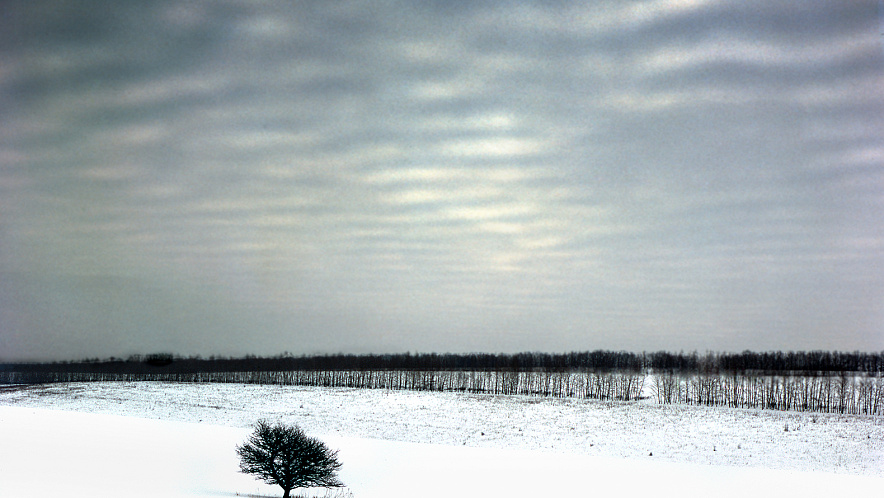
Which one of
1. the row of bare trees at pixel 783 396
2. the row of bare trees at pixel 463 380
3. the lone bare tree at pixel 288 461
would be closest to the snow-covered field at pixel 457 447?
the lone bare tree at pixel 288 461

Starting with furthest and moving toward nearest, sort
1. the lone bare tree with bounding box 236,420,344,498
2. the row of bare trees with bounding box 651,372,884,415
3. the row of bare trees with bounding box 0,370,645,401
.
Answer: the row of bare trees with bounding box 0,370,645,401 < the row of bare trees with bounding box 651,372,884,415 < the lone bare tree with bounding box 236,420,344,498

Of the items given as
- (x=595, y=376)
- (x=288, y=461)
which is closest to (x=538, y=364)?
(x=595, y=376)

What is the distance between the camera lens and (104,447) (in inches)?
1438

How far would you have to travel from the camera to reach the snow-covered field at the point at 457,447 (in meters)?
A: 30.3

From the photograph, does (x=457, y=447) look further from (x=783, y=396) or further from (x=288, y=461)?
(x=783, y=396)

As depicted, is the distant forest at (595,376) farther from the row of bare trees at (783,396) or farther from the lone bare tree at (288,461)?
the lone bare tree at (288,461)

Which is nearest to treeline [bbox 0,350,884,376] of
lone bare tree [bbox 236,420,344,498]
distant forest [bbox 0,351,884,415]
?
distant forest [bbox 0,351,884,415]

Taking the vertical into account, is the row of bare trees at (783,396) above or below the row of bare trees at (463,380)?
above

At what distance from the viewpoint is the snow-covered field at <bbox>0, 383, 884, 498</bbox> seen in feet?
99.3

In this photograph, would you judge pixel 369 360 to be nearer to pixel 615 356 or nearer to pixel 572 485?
pixel 615 356

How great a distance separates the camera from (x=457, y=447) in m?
44.8

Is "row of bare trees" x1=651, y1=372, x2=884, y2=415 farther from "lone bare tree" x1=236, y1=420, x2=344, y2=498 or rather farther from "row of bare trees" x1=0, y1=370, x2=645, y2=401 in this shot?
"lone bare tree" x1=236, y1=420, x2=344, y2=498

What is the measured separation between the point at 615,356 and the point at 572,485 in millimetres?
134389

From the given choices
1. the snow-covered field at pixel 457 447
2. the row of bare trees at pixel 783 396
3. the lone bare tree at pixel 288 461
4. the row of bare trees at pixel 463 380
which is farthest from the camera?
the row of bare trees at pixel 463 380
